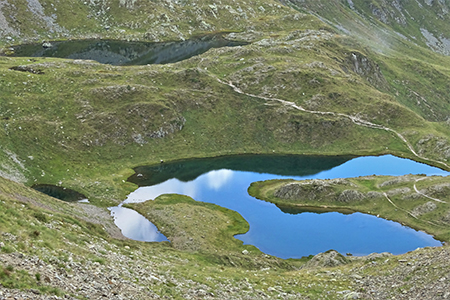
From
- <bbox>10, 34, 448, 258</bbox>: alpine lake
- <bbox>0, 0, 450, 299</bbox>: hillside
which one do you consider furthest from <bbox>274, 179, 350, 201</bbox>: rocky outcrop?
<bbox>0, 0, 450, 299</bbox>: hillside

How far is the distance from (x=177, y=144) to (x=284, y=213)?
46.5m

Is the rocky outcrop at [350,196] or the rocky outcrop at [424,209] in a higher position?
the rocky outcrop at [350,196]

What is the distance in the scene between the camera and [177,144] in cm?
13650

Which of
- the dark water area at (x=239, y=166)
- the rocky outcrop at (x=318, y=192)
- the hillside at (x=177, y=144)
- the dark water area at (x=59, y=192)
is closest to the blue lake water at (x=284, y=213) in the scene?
the dark water area at (x=239, y=166)

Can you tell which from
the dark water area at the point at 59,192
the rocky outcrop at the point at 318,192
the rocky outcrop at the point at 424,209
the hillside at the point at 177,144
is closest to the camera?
the hillside at the point at 177,144

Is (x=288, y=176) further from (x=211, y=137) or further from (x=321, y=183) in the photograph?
(x=211, y=137)

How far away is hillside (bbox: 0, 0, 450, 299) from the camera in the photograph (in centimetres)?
4031

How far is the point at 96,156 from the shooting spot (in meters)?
121

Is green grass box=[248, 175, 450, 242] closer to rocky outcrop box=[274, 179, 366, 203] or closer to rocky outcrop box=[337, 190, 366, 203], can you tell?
rocky outcrop box=[274, 179, 366, 203]

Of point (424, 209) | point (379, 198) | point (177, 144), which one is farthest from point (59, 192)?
point (424, 209)

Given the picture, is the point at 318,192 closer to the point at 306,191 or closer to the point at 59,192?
the point at 306,191

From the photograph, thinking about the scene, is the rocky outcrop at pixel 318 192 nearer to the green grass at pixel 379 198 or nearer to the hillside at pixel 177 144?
the green grass at pixel 379 198

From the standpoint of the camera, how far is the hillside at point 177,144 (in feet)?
132

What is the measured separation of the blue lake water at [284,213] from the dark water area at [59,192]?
1041 centimetres
